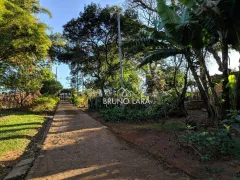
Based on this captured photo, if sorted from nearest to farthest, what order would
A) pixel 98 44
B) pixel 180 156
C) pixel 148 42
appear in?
pixel 180 156 → pixel 148 42 → pixel 98 44

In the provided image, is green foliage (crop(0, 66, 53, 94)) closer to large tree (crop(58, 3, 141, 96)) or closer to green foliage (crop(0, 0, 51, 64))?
green foliage (crop(0, 0, 51, 64))

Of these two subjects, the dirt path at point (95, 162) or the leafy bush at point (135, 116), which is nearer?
the dirt path at point (95, 162)

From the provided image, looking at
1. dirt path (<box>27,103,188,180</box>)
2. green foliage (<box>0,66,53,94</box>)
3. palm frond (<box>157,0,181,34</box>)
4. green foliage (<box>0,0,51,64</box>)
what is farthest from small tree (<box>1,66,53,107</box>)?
palm frond (<box>157,0,181,34</box>)

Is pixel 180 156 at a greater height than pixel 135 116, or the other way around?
pixel 135 116

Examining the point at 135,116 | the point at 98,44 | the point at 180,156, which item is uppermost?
the point at 98,44

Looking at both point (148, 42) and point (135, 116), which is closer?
point (148, 42)

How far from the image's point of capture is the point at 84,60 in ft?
64.6

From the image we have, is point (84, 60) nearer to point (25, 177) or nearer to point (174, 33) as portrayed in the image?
point (174, 33)

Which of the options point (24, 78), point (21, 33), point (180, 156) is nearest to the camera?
point (180, 156)

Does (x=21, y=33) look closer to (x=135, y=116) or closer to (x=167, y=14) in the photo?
(x=135, y=116)

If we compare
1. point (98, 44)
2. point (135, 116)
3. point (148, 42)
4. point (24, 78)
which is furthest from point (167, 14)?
point (24, 78)

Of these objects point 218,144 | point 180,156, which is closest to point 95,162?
point 180,156

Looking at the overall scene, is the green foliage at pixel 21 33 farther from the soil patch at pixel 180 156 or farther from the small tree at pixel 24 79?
the soil patch at pixel 180 156

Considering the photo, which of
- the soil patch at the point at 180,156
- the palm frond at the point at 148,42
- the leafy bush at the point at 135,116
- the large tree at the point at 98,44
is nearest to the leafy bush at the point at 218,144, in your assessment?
the soil patch at the point at 180,156
